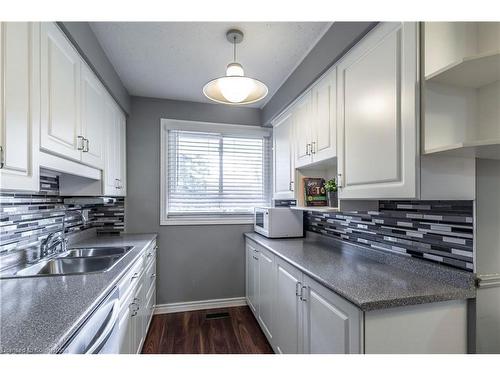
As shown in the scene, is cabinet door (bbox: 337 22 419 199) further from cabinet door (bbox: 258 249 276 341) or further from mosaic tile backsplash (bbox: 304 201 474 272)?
cabinet door (bbox: 258 249 276 341)

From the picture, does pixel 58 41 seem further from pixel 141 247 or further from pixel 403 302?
pixel 403 302

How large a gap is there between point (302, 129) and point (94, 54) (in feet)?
5.44

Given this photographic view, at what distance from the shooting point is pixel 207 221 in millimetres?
2945

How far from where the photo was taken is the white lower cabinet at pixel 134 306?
1.42 metres

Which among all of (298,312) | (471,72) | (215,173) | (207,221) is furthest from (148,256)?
(471,72)

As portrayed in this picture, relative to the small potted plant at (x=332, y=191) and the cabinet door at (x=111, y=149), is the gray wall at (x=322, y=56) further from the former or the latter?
the cabinet door at (x=111, y=149)

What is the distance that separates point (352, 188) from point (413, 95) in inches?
23.9

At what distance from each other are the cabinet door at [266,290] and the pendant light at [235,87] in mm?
1287

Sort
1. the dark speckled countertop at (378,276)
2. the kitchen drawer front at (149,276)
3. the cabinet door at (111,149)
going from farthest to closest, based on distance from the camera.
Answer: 1. the kitchen drawer front at (149,276)
2. the cabinet door at (111,149)
3. the dark speckled countertop at (378,276)

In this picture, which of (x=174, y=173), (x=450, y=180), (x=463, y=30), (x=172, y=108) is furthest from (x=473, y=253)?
(x=172, y=108)

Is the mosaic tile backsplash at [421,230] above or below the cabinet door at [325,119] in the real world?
below

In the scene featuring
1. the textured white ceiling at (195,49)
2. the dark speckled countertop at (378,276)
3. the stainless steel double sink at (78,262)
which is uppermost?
the textured white ceiling at (195,49)

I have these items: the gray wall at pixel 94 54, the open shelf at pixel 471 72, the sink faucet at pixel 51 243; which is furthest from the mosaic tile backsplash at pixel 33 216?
the open shelf at pixel 471 72

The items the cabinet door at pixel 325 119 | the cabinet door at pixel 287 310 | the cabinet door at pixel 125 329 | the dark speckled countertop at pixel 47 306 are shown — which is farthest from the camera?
the cabinet door at pixel 325 119
